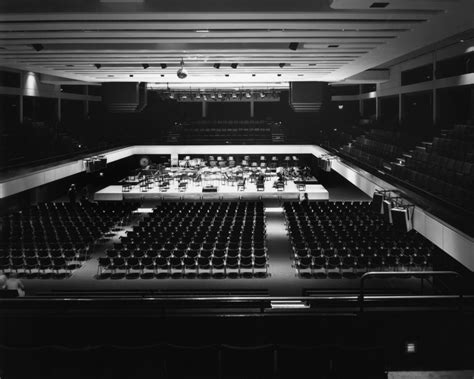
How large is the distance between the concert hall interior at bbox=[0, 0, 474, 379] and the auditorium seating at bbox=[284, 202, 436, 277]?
0.08m

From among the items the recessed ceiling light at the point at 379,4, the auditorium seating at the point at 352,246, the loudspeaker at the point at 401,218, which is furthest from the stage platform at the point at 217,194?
the recessed ceiling light at the point at 379,4

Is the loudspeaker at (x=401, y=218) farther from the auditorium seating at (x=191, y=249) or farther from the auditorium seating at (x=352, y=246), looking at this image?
the auditorium seating at (x=191, y=249)

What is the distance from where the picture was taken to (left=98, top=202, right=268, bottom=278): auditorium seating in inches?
604

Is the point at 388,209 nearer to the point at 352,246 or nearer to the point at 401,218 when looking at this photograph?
the point at 401,218

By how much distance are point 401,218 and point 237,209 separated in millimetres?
11497

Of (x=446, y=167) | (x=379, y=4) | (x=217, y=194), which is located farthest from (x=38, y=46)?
(x=217, y=194)

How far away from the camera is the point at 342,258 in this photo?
15.5m

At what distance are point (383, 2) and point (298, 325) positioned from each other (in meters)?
4.80

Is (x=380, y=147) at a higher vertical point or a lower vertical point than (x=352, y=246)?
higher

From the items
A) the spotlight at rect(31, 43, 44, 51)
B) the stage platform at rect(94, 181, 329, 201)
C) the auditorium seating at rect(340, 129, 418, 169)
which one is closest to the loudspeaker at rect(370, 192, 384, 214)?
the auditorium seating at rect(340, 129, 418, 169)

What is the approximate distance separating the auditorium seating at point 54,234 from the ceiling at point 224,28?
5504 millimetres

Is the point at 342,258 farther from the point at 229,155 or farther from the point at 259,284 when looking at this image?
the point at 229,155

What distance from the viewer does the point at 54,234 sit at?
60.2 ft

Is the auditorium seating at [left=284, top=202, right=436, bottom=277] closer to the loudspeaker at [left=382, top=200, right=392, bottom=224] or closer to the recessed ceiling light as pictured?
the loudspeaker at [left=382, top=200, right=392, bottom=224]
